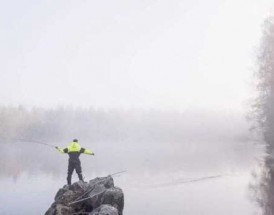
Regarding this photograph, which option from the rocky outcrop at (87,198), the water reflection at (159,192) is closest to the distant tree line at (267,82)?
the water reflection at (159,192)

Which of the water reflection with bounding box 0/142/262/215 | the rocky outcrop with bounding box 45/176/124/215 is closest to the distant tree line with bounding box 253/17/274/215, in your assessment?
the water reflection with bounding box 0/142/262/215

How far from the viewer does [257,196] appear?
28.9 metres

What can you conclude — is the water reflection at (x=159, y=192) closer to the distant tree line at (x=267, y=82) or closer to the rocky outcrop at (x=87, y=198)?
the rocky outcrop at (x=87, y=198)

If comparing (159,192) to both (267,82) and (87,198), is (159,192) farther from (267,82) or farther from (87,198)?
(267,82)

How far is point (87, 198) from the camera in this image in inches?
781

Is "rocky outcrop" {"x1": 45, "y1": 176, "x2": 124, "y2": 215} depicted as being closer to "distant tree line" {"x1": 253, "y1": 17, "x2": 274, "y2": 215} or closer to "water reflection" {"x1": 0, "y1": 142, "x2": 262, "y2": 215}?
"water reflection" {"x1": 0, "y1": 142, "x2": 262, "y2": 215}

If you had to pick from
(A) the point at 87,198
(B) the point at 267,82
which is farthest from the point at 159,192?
(B) the point at 267,82

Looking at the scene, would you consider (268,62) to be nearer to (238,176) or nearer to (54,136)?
(238,176)

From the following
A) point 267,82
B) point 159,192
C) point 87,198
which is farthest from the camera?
point 267,82

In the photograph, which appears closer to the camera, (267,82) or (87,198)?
(87,198)

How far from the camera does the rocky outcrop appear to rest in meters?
19.1

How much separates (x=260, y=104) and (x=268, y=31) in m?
8.93

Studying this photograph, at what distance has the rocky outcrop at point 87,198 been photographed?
19.1 metres

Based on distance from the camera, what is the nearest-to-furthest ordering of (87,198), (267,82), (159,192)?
(87,198), (159,192), (267,82)
